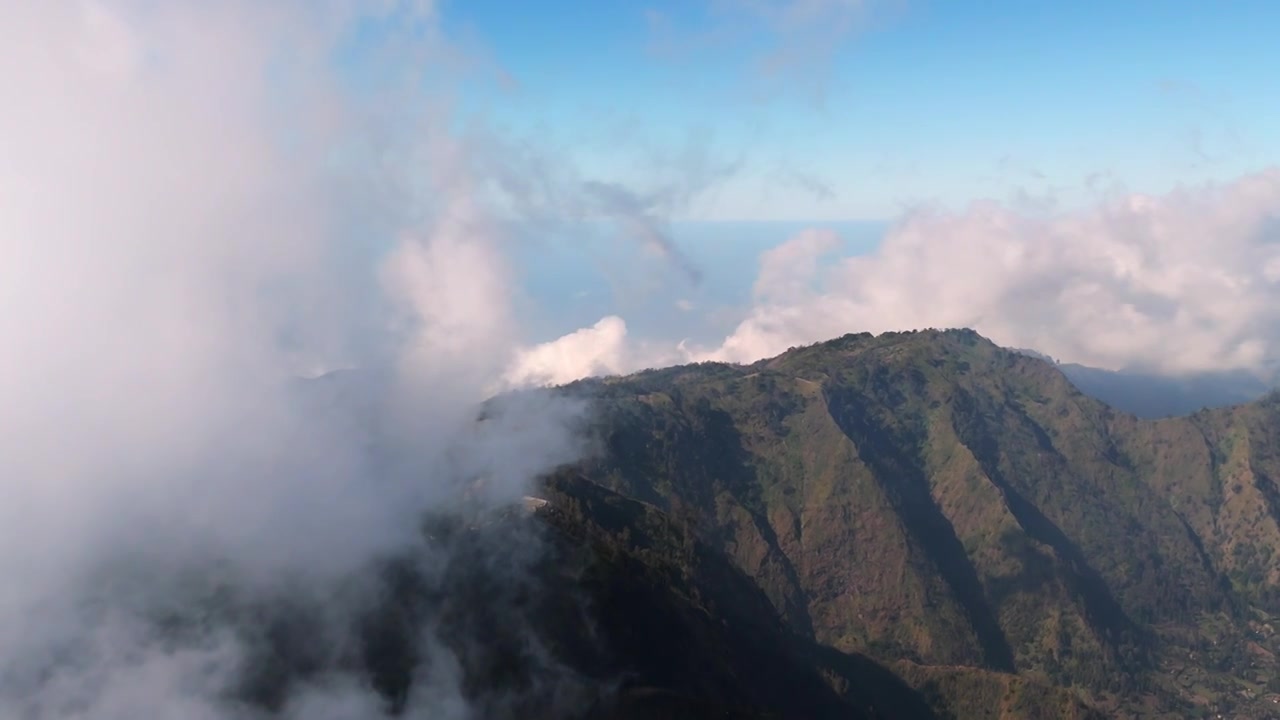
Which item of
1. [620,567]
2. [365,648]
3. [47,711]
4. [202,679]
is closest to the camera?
[47,711]

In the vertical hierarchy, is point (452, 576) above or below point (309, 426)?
below

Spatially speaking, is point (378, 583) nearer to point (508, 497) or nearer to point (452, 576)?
point (452, 576)

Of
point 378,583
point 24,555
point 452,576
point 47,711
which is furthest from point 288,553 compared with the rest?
point 47,711

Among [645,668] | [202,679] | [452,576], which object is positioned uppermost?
[452,576]

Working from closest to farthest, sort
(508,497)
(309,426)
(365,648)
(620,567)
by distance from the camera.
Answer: (365,648) < (620,567) < (309,426) < (508,497)

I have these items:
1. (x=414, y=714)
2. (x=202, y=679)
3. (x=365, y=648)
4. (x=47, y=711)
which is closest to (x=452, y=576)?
(x=365, y=648)

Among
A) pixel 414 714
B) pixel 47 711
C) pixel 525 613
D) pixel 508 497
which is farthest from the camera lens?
pixel 508 497

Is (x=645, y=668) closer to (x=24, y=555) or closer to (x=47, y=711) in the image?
(x=47, y=711)

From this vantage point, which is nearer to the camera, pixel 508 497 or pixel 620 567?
pixel 620 567

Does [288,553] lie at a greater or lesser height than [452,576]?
greater
